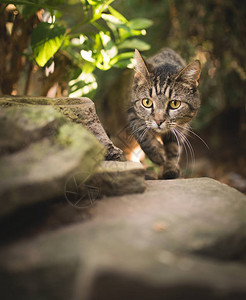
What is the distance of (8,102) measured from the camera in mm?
1959

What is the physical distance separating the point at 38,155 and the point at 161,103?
138 cm

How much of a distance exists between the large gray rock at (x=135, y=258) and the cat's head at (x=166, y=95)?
3.81 feet

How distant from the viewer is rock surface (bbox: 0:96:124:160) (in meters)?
1.99

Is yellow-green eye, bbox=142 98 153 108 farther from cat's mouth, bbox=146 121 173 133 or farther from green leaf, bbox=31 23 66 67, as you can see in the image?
green leaf, bbox=31 23 66 67

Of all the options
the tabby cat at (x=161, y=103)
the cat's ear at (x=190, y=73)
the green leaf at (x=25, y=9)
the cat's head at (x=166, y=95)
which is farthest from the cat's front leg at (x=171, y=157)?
the green leaf at (x=25, y=9)

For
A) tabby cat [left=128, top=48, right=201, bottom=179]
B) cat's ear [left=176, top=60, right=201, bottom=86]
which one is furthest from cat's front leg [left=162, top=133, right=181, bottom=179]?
cat's ear [left=176, top=60, right=201, bottom=86]

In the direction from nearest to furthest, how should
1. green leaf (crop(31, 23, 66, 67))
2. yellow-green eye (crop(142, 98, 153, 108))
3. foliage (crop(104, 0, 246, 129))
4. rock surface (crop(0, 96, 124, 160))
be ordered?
rock surface (crop(0, 96, 124, 160)) → green leaf (crop(31, 23, 66, 67)) → yellow-green eye (crop(142, 98, 153, 108)) → foliage (crop(104, 0, 246, 129))

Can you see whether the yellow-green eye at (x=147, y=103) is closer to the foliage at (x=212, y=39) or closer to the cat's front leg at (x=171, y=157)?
the cat's front leg at (x=171, y=157)

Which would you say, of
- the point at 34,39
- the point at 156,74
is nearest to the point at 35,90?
the point at 34,39

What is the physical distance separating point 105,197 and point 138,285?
66 cm

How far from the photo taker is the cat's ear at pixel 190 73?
2398 mm

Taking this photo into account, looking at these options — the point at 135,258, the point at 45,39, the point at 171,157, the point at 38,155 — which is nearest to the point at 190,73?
the point at 171,157

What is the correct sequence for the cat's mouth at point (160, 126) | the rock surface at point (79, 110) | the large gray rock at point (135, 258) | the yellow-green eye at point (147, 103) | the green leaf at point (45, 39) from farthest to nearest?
the yellow-green eye at point (147, 103) < the cat's mouth at point (160, 126) < the green leaf at point (45, 39) < the rock surface at point (79, 110) < the large gray rock at point (135, 258)

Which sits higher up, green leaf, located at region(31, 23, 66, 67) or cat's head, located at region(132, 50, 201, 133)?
green leaf, located at region(31, 23, 66, 67)
